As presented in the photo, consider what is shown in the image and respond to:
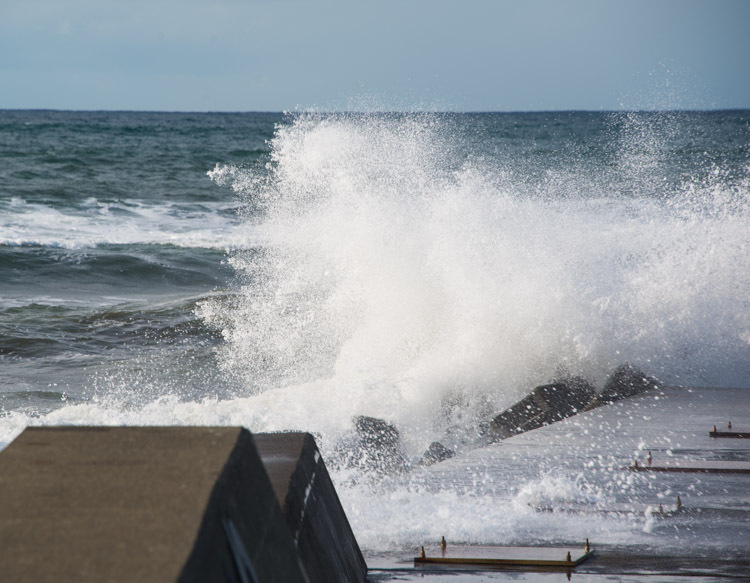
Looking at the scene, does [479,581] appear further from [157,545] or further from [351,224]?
[351,224]

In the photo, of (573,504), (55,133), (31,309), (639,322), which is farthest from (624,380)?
(55,133)

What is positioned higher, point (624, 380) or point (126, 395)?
point (126, 395)

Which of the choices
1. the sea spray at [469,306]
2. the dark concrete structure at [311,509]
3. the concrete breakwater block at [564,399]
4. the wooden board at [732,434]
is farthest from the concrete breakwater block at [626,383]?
the dark concrete structure at [311,509]

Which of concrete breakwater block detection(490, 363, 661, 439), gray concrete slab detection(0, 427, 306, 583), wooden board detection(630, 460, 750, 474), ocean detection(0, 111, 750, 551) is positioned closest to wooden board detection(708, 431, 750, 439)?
wooden board detection(630, 460, 750, 474)

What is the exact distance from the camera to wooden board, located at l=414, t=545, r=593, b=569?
8.81ft

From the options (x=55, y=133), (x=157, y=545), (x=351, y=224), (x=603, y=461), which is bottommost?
(x=157, y=545)

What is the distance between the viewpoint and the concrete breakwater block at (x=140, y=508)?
48.6 inches

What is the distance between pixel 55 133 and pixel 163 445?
52991mm

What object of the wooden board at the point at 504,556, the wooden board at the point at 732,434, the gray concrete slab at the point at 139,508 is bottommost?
the gray concrete slab at the point at 139,508

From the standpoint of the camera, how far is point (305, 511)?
7.04 feet

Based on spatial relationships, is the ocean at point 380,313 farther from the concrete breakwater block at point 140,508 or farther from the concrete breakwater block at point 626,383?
the concrete breakwater block at point 140,508

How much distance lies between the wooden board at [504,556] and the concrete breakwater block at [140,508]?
3.67ft

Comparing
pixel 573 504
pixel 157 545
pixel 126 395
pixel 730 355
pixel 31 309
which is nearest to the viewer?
pixel 157 545

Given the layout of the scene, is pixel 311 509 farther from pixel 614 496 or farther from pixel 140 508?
pixel 614 496
